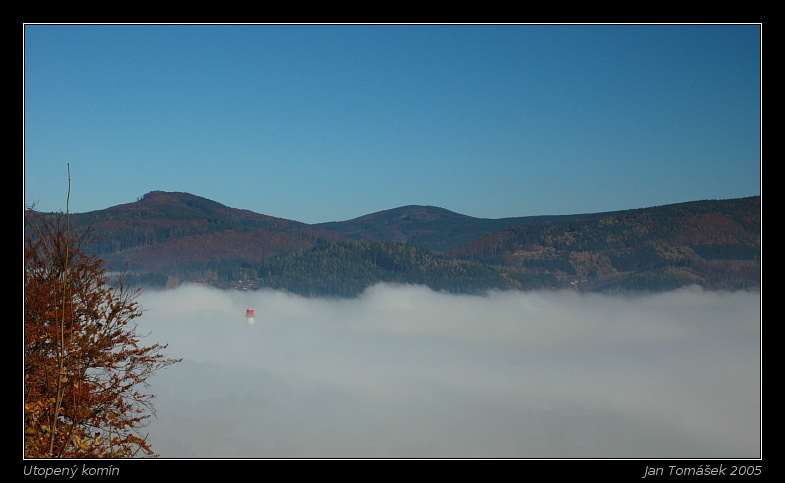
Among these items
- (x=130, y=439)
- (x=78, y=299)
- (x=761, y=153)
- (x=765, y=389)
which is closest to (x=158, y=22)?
(x=130, y=439)

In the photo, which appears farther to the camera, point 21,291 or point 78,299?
point 78,299

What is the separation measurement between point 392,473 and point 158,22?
10.5 m

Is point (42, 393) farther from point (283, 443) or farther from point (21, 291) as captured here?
point (283, 443)

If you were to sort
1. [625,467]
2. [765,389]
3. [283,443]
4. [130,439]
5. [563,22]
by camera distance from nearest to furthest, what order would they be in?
[625,467]
[563,22]
[765,389]
[130,439]
[283,443]

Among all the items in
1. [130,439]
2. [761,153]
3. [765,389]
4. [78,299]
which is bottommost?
[130,439]

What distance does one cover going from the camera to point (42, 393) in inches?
757

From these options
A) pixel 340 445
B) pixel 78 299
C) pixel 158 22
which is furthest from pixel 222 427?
pixel 158 22

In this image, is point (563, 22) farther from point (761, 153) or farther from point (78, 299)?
point (78, 299)

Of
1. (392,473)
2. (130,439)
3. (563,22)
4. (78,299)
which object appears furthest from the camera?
(78,299)

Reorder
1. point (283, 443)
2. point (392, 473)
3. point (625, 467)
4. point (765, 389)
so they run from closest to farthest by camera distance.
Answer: point (392, 473) < point (625, 467) < point (765, 389) < point (283, 443)

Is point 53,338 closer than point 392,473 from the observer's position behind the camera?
No

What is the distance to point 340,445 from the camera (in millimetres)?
172625

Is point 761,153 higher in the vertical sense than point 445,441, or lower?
higher

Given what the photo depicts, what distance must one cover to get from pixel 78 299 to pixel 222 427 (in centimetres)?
15963
